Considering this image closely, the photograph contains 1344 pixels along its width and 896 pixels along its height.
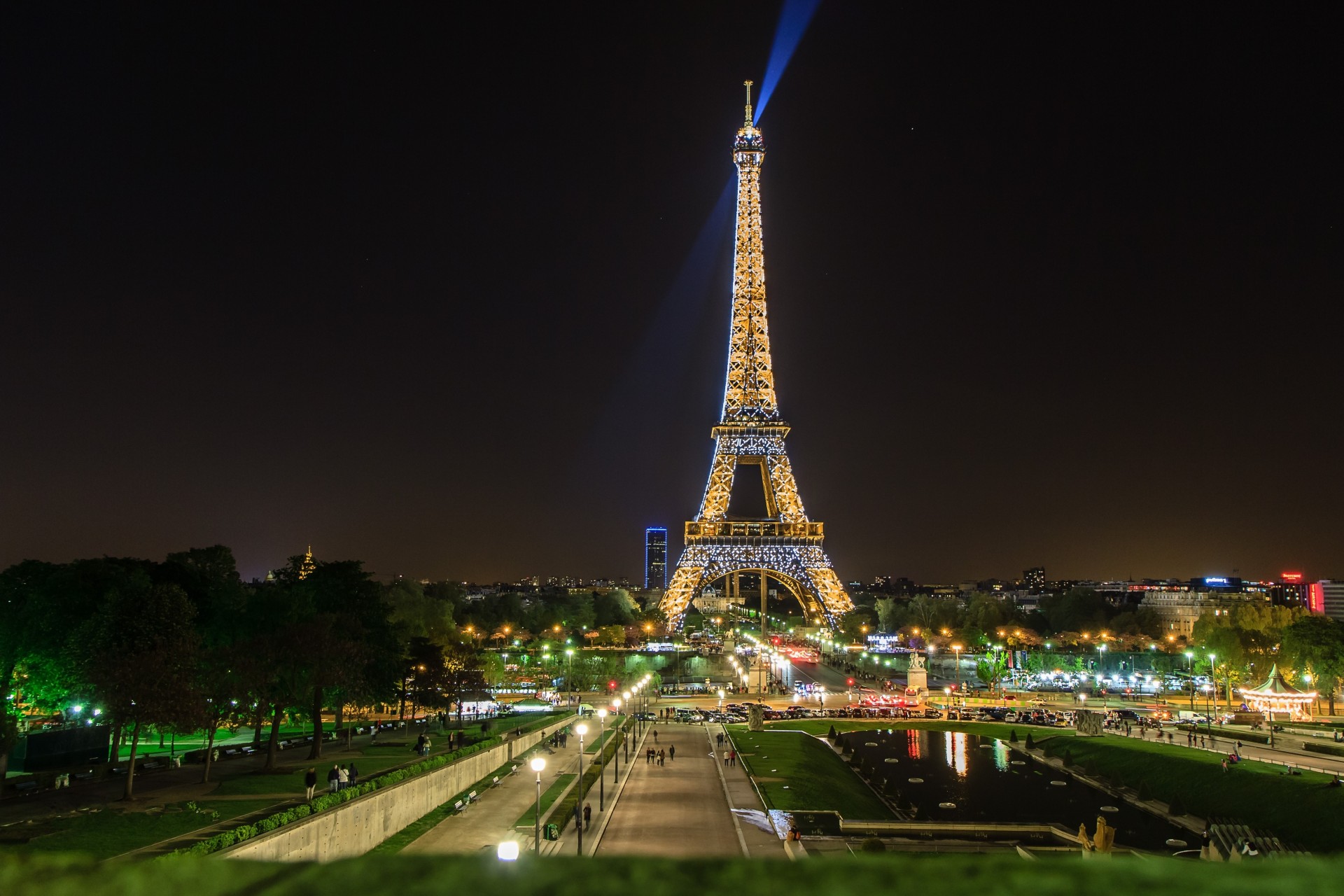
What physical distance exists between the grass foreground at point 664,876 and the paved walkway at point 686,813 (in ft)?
53.0

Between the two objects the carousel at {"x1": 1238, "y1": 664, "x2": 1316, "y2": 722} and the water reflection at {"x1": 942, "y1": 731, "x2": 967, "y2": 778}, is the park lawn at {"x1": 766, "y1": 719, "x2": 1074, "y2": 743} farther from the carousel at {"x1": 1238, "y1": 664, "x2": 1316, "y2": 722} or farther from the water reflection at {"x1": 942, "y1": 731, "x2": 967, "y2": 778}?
the carousel at {"x1": 1238, "y1": 664, "x2": 1316, "y2": 722}

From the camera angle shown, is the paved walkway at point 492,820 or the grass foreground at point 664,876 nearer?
the grass foreground at point 664,876

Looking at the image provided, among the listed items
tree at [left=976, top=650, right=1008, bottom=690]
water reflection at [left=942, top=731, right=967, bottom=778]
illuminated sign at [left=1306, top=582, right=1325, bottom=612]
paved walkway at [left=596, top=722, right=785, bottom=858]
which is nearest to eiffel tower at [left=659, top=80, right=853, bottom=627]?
tree at [left=976, top=650, right=1008, bottom=690]

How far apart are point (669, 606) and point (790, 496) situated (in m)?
19.3

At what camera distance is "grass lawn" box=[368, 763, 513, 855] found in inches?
989

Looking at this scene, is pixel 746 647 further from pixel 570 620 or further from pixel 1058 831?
pixel 1058 831

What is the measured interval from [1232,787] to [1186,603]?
151423mm

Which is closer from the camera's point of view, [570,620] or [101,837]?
[101,837]

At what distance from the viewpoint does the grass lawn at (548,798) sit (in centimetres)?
2866

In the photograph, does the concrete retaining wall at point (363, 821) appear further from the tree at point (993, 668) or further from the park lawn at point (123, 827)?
the tree at point (993, 668)

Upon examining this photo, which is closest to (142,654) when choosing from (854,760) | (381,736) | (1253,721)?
(381,736)

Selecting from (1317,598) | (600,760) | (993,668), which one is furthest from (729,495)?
(1317,598)

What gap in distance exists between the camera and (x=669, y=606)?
4488 inches

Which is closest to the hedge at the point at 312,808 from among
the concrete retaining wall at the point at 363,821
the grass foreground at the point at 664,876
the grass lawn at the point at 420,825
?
the concrete retaining wall at the point at 363,821
